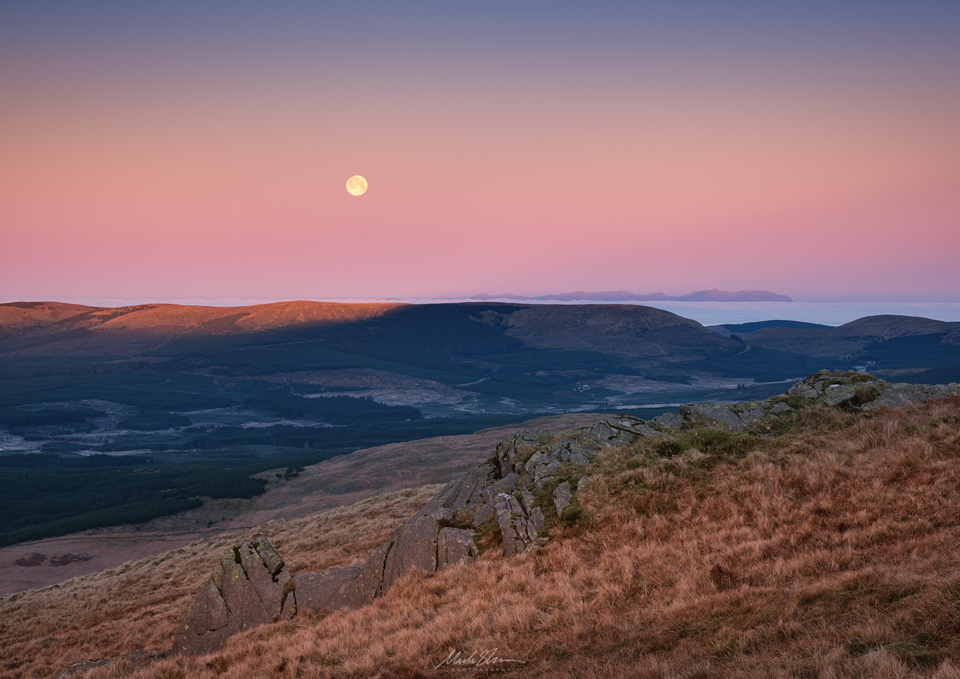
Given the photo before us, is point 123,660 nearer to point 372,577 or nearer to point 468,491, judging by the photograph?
point 372,577

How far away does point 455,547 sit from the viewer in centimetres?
1708

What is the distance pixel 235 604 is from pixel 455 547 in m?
8.20

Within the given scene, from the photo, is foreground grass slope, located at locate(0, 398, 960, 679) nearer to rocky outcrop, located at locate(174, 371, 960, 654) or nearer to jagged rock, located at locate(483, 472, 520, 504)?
rocky outcrop, located at locate(174, 371, 960, 654)

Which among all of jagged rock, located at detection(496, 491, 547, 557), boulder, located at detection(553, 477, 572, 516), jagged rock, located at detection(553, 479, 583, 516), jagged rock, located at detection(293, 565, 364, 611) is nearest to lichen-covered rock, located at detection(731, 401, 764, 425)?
boulder, located at detection(553, 477, 572, 516)

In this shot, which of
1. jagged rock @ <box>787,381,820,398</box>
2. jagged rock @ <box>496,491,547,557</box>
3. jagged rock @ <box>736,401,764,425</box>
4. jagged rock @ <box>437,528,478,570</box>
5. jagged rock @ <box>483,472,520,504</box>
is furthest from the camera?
jagged rock @ <box>787,381,820,398</box>

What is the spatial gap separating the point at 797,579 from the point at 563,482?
29.6 feet

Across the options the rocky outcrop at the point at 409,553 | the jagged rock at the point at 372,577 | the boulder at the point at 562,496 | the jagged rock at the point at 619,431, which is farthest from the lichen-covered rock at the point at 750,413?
the jagged rock at the point at 372,577

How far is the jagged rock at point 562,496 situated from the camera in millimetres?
17389

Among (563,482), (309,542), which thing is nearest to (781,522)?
(563,482)

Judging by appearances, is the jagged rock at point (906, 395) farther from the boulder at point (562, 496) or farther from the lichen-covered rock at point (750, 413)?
the boulder at point (562, 496)

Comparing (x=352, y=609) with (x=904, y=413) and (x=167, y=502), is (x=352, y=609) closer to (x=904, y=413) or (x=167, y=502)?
(x=904, y=413)

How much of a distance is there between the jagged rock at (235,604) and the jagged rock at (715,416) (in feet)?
63.9

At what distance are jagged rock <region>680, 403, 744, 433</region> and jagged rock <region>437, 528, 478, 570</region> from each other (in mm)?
12897

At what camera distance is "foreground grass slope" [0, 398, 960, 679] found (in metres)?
8.04
